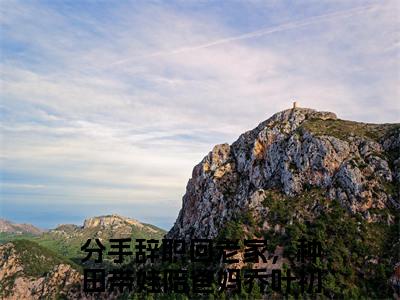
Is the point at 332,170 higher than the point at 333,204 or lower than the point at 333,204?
higher

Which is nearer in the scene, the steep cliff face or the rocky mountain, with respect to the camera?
the rocky mountain

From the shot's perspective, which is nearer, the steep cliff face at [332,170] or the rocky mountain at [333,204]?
the rocky mountain at [333,204]

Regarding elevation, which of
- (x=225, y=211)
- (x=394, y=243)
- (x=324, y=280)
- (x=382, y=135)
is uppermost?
(x=382, y=135)

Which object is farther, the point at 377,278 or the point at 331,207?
the point at 331,207

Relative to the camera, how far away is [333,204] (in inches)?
6649

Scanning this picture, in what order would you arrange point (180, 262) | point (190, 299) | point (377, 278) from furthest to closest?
point (180, 262) < point (190, 299) < point (377, 278)

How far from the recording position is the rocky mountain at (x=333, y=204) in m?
150

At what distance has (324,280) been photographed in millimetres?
145875

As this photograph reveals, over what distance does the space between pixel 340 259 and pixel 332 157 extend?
46.0m

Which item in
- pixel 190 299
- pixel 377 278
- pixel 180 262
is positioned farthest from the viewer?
pixel 180 262

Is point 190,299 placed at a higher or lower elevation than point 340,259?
lower

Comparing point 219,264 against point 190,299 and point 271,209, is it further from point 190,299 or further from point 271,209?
point 271,209

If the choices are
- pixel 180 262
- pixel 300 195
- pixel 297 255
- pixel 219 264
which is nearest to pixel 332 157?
pixel 300 195

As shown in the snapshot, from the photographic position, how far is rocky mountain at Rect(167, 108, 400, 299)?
14988 cm
